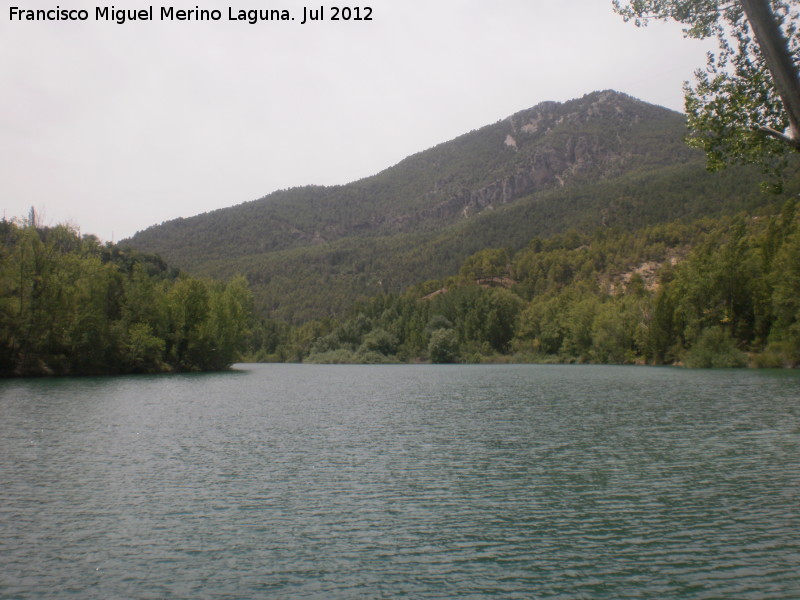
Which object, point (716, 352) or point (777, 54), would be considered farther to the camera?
point (716, 352)

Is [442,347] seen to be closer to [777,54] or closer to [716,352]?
[716,352]

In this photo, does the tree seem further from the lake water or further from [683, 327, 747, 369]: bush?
[683, 327, 747, 369]: bush

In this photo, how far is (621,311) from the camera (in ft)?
387

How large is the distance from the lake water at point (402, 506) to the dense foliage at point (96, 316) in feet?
123

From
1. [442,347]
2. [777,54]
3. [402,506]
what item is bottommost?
[402,506]

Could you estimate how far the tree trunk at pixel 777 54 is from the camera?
1145 centimetres

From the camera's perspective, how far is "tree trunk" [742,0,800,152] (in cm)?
1145

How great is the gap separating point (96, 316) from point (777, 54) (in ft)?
243

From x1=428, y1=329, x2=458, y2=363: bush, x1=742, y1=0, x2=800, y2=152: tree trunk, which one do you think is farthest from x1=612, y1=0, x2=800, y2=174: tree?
x1=428, y1=329, x2=458, y2=363: bush

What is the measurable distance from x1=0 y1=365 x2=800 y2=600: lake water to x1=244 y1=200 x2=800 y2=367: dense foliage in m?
52.7

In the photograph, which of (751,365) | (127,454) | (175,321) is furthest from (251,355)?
(127,454)

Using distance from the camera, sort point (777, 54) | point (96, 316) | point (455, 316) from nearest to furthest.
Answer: point (777, 54) → point (96, 316) → point (455, 316)

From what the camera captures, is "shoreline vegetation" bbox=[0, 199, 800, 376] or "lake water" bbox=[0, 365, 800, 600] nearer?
"lake water" bbox=[0, 365, 800, 600]

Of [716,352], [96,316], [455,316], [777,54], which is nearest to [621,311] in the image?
[716,352]
